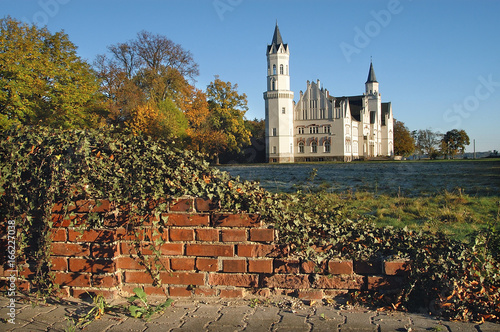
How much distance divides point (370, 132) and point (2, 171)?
106 metres

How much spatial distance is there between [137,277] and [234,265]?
83cm

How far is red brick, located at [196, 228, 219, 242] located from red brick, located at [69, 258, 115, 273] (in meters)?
0.74

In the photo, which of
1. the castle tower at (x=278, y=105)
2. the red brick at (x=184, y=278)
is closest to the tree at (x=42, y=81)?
the red brick at (x=184, y=278)

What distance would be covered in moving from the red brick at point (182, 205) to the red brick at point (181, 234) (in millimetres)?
164

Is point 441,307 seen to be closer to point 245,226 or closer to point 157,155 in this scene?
point 245,226

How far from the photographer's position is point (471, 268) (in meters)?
3.19

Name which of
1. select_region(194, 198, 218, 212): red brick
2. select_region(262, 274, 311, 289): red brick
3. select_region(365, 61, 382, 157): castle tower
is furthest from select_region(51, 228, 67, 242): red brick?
select_region(365, 61, 382, 157): castle tower

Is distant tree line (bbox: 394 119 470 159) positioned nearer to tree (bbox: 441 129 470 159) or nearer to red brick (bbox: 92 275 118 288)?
tree (bbox: 441 129 470 159)

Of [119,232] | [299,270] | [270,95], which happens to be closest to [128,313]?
[119,232]

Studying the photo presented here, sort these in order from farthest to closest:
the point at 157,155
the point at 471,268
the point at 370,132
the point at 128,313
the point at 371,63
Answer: the point at 371,63, the point at 370,132, the point at 157,155, the point at 128,313, the point at 471,268

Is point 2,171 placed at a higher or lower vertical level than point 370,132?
lower

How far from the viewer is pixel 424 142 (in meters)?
119

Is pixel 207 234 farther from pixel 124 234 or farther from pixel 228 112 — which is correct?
pixel 228 112

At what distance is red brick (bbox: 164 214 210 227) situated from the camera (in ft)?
11.5
